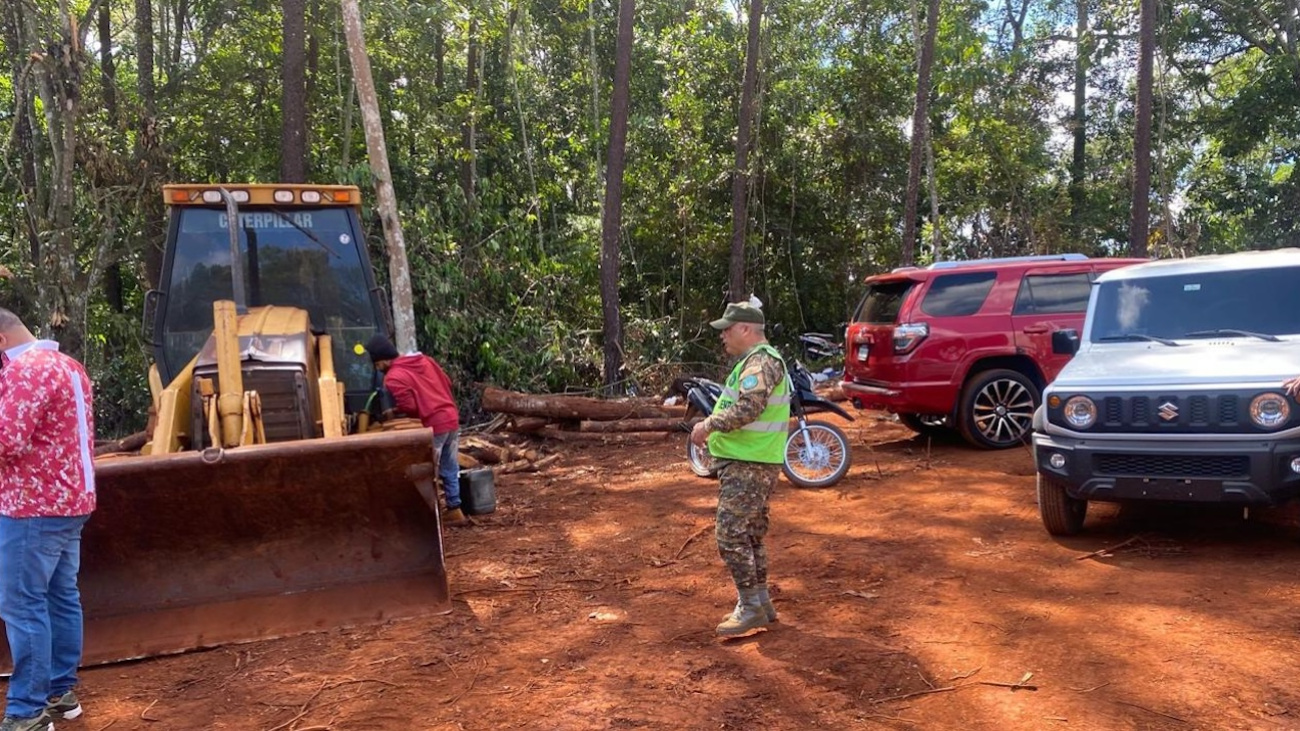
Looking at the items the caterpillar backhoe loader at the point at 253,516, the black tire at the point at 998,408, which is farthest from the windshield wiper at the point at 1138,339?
the caterpillar backhoe loader at the point at 253,516

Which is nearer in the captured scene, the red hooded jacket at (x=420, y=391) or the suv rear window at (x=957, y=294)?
the red hooded jacket at (x=420, y=391)

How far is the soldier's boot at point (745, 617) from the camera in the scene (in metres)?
4.89

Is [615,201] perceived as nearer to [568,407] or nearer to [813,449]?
[568,407]

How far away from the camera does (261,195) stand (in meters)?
7.30

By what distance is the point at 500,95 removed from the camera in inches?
856

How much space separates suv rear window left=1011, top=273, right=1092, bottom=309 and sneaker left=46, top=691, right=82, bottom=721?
8627mm

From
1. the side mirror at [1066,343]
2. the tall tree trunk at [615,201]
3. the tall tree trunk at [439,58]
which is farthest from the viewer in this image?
the tall tree trunk at [439,58]

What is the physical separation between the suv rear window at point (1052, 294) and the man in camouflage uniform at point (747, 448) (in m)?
5.73

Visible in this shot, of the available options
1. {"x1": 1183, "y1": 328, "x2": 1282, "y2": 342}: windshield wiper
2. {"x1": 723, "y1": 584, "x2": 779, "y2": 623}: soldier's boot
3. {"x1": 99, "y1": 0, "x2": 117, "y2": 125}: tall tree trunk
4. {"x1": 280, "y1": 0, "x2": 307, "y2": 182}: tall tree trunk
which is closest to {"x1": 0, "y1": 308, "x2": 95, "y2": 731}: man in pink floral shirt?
{"x1": 723, "y1": 584, "x2": 779, "y2": 623}: soldier's boot

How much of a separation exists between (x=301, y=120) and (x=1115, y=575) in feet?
38.8

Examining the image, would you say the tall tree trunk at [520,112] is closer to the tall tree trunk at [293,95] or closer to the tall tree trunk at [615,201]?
the tall tree trunk at [615,201]

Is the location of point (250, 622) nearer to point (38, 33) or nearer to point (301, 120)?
point (301, 120)

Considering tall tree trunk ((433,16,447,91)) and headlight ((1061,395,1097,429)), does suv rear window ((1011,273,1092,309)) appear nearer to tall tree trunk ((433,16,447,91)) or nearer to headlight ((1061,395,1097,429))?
headlight ((1061,395,1097,429))

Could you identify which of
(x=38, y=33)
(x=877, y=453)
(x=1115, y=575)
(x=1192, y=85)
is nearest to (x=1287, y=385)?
(x=1115, y=575)
